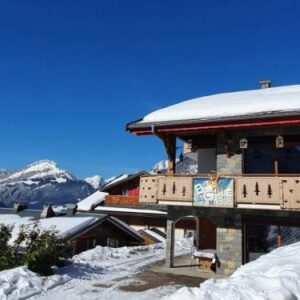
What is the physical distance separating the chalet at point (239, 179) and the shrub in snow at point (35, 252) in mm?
3915

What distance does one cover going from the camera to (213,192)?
15.8m

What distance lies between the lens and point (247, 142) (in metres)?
16.0

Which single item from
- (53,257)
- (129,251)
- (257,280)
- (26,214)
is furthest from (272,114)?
(26,214)

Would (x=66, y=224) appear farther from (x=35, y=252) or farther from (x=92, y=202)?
(x=92, y=202)

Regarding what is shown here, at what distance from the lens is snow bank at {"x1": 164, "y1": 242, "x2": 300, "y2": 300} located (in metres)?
7.07

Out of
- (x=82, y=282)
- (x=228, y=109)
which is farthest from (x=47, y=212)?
(x=228, y=109)

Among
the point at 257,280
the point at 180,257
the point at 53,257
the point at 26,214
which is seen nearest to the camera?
the point at 257,280

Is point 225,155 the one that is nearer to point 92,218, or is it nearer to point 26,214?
point 92,218

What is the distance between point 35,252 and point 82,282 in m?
2.04

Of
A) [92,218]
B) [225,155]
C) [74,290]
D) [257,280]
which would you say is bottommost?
[74,290]

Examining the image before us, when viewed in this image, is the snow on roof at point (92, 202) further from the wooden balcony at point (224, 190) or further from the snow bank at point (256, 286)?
the snow bank at point (256, 286)

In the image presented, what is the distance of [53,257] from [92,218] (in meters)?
11.4

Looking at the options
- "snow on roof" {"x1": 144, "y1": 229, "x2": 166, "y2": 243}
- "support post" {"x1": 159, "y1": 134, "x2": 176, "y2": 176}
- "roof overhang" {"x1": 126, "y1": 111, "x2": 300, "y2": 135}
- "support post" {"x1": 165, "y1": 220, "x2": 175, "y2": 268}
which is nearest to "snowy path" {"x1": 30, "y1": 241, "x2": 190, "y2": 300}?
"support post" {"x1": 165, "y1": 220, "x2": 175, "y2": 268}

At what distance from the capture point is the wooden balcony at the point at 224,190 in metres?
14.2
